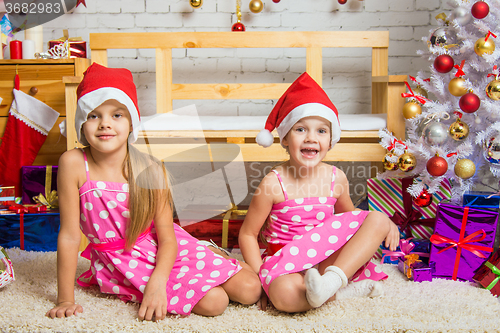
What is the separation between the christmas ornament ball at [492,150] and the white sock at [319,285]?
2.60ft

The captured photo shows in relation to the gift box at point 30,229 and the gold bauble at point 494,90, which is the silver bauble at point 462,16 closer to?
the gold bauble at point 494,90

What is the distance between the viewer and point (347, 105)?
206cm

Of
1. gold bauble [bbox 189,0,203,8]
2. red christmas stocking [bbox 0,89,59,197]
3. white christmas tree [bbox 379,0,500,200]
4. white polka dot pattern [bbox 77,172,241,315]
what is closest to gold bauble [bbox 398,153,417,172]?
white christmas tree [bbox 379,0,500,200]

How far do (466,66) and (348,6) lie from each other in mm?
805

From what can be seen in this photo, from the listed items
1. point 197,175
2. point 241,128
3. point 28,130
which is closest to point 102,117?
point 241,128

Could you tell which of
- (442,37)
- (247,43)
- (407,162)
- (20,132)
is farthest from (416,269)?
(20,132)

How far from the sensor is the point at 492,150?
1.28 metres

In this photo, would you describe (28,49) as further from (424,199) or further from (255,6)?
(424,199)

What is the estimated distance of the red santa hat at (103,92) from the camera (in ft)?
2.99

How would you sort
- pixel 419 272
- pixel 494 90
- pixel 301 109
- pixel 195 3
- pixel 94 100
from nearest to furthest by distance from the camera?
pixel 94 100 → pixel 301 109 → pixel 419 272 → pixel 494 90 → pixel 195 3

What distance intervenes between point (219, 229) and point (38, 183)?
756 mm

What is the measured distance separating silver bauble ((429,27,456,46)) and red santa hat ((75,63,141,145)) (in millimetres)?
1094

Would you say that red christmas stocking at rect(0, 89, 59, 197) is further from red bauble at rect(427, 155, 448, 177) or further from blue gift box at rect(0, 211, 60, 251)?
red bauble at rect(427, 155, 448, 177)

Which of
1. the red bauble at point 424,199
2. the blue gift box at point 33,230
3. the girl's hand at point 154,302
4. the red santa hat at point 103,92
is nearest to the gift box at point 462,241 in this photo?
the red bauble at point 424,199
